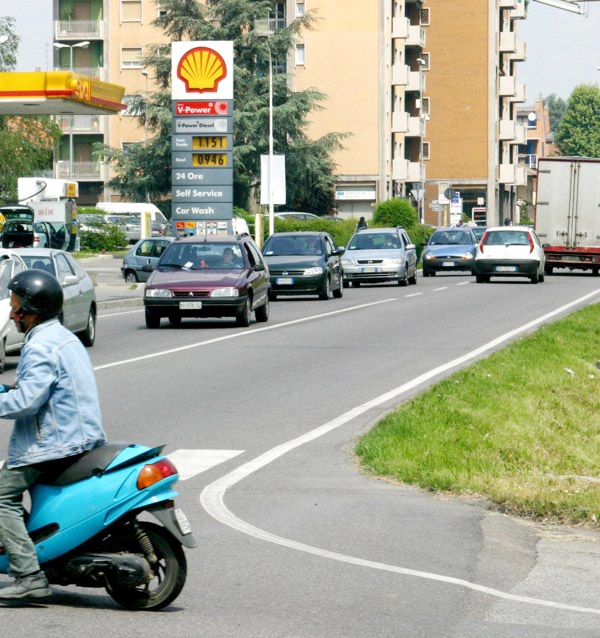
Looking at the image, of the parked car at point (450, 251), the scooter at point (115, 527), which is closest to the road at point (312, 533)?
the scooter at point (115, 527)

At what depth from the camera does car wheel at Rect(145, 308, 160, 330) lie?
2639cm

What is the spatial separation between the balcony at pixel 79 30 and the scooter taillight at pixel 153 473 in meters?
98.5

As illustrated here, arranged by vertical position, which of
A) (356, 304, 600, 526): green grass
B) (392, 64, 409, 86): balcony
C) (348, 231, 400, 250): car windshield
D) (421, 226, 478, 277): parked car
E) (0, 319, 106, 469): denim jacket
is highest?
(392, 64, 409, 86): balcony

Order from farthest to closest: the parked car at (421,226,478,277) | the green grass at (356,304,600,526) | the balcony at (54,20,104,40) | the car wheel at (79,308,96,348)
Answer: the balcony at (54,20,104,40) → the parked car at (421,226,478,277) → the car wheel at (79,308,96,348) → the green grass at (356,304,600,526)

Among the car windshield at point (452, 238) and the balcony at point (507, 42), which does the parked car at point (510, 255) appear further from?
the balcony at point (507, 42)

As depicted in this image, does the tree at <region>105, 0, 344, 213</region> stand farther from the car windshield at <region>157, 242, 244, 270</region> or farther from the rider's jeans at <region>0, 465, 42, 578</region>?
the rider's jeans at <region>0, 465, 42, 578</region>

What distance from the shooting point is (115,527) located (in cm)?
649

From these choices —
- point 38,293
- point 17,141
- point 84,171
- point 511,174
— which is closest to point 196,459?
point 38,293

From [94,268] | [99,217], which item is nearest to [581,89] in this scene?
[99,217]

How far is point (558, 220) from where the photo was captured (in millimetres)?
49969

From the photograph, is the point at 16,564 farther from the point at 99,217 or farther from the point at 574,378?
the point at 99,217

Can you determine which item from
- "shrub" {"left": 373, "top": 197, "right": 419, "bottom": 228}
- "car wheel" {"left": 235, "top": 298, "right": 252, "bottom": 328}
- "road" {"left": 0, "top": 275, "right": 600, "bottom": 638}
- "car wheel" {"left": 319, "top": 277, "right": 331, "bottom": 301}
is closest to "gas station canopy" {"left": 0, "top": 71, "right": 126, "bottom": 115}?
"car wheel" {"left": 319, "top": 277, "right": 331, "bottom": 301}

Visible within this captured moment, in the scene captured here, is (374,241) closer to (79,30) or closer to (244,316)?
(244,316)

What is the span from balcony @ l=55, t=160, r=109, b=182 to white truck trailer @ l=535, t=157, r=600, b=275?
188 feet
